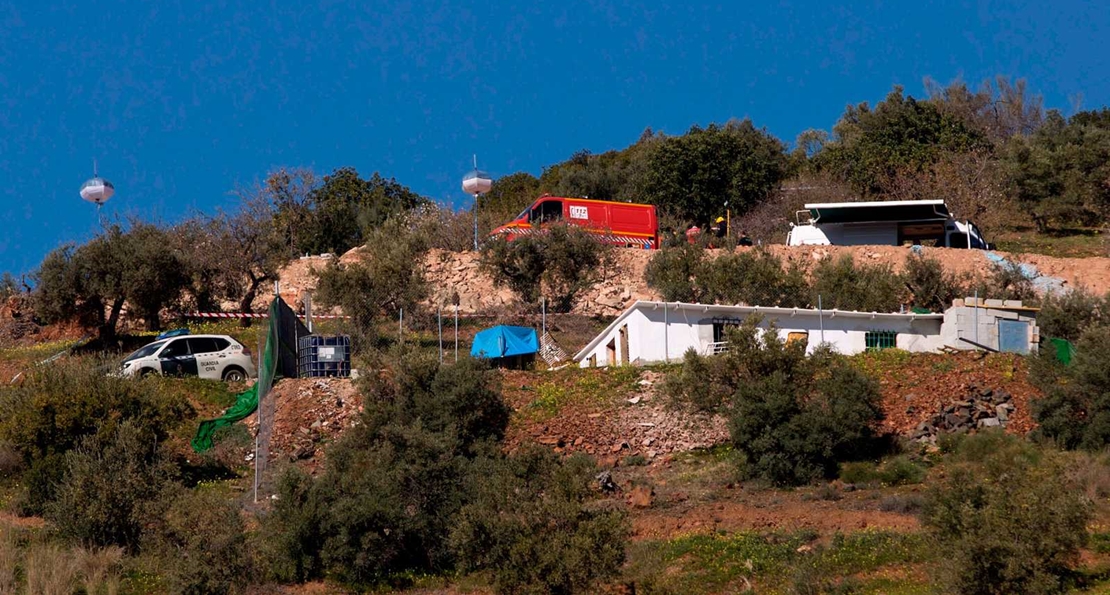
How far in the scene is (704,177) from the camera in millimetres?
68438

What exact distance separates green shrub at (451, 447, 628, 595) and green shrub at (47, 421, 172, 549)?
675 centimetres

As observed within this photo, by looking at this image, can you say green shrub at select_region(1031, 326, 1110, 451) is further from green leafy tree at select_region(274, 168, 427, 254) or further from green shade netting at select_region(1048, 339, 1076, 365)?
green leafy tree at select_region(274, 168, 427, 254)

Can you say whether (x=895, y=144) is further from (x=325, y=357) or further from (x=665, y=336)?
(x=325, y=357)

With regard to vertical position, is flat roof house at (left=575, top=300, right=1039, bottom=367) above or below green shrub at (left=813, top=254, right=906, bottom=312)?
below

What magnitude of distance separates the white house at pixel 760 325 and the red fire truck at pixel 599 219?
13.7m

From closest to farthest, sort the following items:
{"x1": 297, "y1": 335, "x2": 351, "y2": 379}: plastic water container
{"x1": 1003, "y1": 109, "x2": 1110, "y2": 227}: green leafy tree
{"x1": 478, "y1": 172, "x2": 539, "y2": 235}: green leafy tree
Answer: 1. {"x1": 297, "y1": 335, "x2": 351, "y2": 379}: plastic water container
2. {"x1": 1003, "y1": 109, "x2": 1110, "y2": 227}: green leafy tree
3. {"x1": 478, "y1": 172, "x2": 539, "y2": 235}: green leafy tree

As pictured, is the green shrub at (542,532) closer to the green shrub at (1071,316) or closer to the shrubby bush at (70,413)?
the shrubby bush at (70,413)

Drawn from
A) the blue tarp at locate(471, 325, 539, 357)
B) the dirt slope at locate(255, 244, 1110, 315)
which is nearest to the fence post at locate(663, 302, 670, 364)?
the blue tarp at locate(471, 325, 539, 357)

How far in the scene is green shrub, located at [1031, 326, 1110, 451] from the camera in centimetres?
2962

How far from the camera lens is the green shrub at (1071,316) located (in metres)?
38.2

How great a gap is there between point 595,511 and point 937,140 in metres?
57.4

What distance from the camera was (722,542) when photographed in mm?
24047

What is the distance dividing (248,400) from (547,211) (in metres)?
22.8

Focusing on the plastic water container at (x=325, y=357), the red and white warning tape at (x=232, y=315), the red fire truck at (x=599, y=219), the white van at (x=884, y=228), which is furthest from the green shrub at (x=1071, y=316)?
the red and white warning tape at (x=232, y=315)
